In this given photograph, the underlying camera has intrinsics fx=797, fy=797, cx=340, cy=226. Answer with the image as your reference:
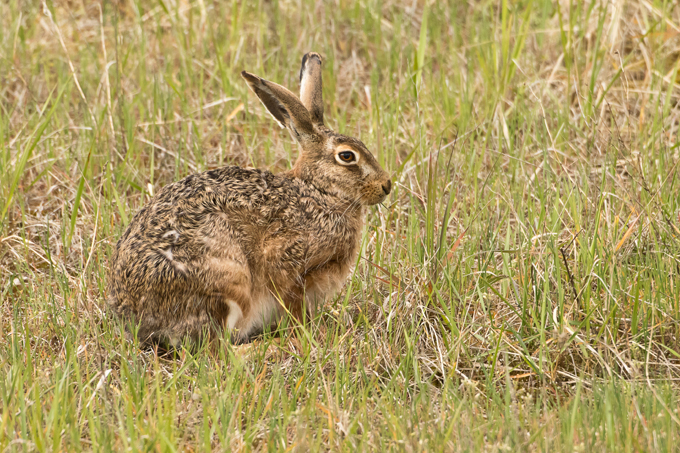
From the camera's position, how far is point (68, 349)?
3.40 metres

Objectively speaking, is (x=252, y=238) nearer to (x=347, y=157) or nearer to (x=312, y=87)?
(x=347, y=157)

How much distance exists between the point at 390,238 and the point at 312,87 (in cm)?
101

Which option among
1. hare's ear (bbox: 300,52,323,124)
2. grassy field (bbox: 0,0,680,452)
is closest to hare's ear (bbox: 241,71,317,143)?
hare's ear (bbox: 300,52,323,124)

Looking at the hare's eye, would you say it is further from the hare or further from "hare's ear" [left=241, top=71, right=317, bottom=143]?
"hare's ear" [left=241, top=71, right=317, bottom=143]

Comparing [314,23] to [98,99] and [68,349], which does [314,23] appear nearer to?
[98,99]

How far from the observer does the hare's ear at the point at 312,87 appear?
184 inches

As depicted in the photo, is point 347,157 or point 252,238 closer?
point 252,238

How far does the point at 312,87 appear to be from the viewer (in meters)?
4.71

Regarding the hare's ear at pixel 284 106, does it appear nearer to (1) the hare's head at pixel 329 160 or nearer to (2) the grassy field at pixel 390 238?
(1) the hare's head at pixel 329 160

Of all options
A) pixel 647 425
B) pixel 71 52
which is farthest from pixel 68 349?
pixel 71 52

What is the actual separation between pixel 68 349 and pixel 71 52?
4487 millimetres

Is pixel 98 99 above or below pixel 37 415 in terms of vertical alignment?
above

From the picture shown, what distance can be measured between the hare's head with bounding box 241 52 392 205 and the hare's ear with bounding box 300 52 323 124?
0.18 feet

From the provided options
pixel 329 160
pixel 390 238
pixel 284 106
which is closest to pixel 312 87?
pixel 284 106
